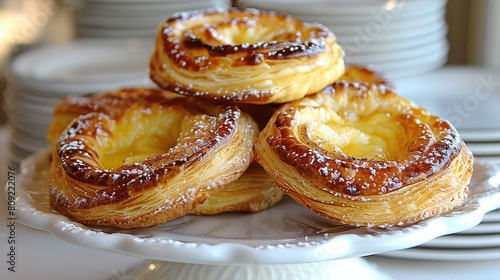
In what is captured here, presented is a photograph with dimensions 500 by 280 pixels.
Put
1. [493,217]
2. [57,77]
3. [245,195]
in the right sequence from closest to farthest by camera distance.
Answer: [245,195]
[493,217]
[57,77]

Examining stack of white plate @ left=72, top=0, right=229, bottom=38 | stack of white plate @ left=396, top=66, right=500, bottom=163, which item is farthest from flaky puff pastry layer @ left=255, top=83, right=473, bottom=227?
stack of white plate @ left=72, top=0, right=229, bottom=38

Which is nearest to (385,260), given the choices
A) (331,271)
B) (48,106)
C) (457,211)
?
(331,271)

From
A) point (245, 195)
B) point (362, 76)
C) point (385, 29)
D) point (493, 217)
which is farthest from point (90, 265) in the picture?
point (385, 29)

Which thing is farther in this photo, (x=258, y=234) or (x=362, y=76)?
Answer: (x=362, y=76)

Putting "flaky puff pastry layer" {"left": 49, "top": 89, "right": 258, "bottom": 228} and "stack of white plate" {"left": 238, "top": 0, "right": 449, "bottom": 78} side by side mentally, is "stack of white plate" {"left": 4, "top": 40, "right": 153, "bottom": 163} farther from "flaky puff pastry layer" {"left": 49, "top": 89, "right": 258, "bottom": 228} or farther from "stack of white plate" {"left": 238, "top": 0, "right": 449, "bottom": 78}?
"flaky puff pastry layer" {"left": 49, "top": 89, "right": 258, "bottom": 228}

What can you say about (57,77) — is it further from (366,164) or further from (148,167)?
(366,164)

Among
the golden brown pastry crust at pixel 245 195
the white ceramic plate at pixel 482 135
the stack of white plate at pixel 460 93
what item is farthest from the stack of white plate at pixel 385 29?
the golden brown pastry crust at pixel 245 195
